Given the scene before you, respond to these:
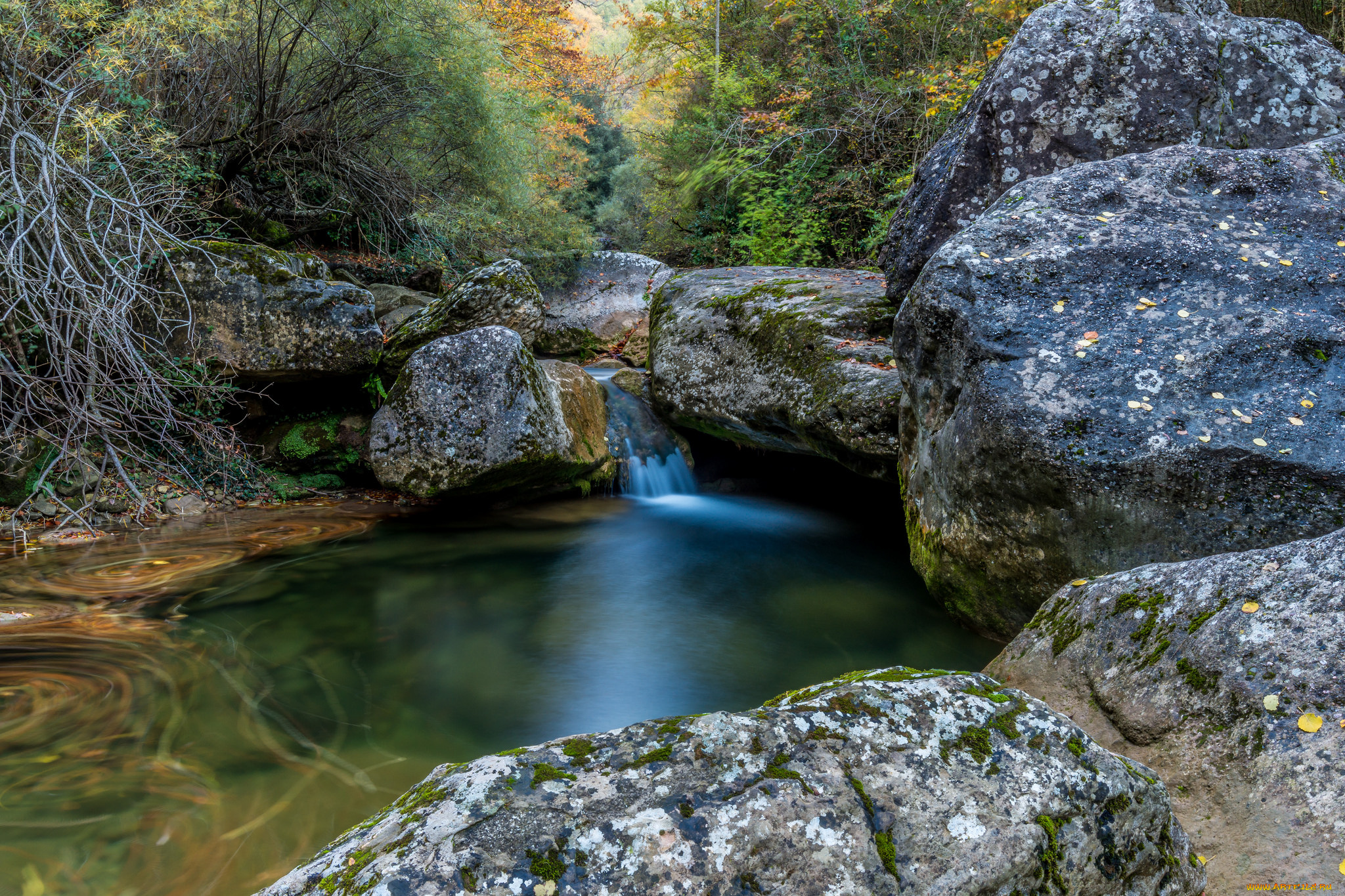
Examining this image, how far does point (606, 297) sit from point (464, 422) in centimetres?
674

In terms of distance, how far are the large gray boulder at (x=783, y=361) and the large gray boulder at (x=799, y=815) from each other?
13.2 feet

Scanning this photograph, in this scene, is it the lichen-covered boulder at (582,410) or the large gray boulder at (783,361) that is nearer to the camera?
the large gray boulder at (783,361)

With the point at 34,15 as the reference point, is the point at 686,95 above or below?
above

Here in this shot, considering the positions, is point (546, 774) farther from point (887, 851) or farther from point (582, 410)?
point (582, 410)

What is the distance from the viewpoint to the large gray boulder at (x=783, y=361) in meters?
5.56

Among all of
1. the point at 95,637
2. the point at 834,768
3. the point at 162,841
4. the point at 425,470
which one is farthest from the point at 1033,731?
the point at 425,470

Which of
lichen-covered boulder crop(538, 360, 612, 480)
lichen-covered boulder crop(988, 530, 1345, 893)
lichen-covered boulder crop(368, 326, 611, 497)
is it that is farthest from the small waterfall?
lichen-covered boulder crop(988, 530, 1345, 893)

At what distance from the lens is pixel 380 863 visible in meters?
1.19

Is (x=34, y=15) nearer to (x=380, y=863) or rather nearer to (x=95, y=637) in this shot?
(x=95, y=637)

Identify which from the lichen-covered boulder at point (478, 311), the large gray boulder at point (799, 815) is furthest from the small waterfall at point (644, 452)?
the large gray boulder at point (799, 815)

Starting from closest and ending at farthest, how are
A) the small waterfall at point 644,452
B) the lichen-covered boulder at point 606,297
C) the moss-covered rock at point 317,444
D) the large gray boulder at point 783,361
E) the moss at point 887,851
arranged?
the moss at point 887,851
the large gray boulder at point 783,361
the moss-covered rock at point 317,444
the small waterfall at point 644,452
the lichen-covered boulder at point 606,297

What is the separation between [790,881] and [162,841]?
258cm

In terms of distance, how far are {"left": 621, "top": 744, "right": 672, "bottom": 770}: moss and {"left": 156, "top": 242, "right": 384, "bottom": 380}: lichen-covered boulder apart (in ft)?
22.1

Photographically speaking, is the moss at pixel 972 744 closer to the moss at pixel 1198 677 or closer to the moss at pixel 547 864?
the moss at pixel 547 864
